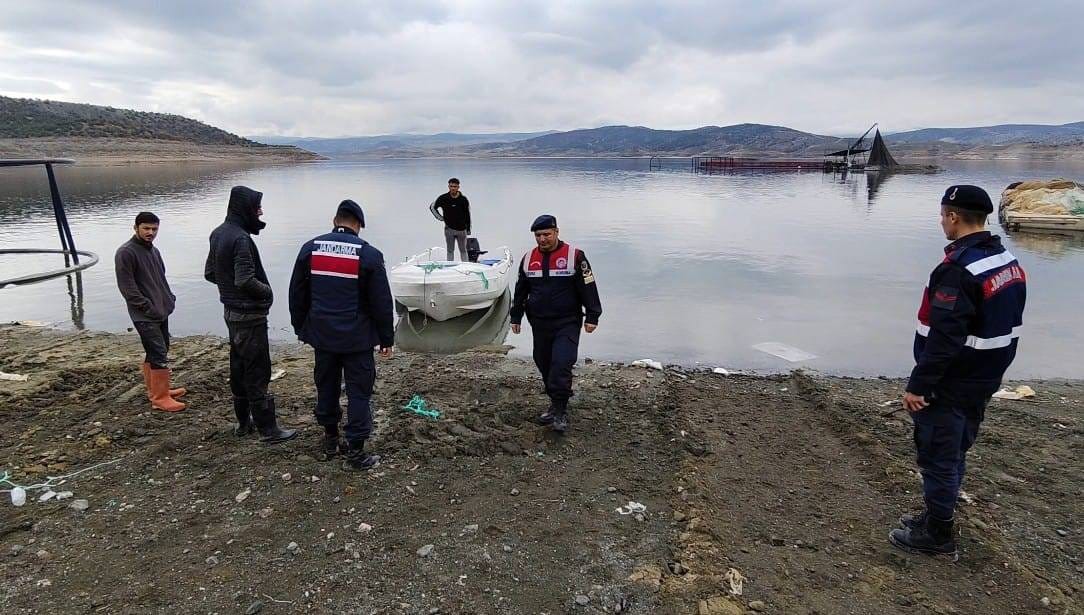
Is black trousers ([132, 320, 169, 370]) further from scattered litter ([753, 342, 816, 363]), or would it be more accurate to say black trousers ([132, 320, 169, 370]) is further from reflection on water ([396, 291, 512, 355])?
scattered litter ([753, 342, 816, 363])

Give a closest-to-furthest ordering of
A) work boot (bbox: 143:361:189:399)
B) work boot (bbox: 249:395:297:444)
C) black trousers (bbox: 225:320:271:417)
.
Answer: black trousers (bbox: 225:320:271:417)
work boot (bbox: 249:395:297:444)
work boot (bbox: 143:361:189:399)

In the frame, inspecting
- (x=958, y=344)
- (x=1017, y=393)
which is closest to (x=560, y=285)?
(x=958, y=344)

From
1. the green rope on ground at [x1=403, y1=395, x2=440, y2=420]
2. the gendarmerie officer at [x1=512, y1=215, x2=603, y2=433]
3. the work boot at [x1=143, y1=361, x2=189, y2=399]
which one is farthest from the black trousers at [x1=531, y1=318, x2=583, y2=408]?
the work boot at [x1=143, y1=361, x2=189, y2=399]

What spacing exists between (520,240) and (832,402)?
522 inches

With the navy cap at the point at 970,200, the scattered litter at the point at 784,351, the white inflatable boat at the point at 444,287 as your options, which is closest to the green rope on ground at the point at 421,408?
the white inflatable boat at the point at 444,287

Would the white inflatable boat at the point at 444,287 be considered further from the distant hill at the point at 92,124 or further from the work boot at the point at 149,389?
the distant hill at the point at 92,124

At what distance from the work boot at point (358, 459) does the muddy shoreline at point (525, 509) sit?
86mm

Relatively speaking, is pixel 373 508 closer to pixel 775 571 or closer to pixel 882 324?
pixel 775 571

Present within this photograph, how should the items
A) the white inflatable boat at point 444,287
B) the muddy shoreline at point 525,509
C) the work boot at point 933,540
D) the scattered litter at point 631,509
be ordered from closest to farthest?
the muddy shoreline at point 525,509
the work boot at point 933,540
the scattered litter at point 631,509
the white inflatable boat at point 444,287

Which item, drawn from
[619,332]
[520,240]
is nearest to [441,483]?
[619,332]

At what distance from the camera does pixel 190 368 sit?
23.0 ft

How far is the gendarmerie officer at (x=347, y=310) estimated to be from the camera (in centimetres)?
432

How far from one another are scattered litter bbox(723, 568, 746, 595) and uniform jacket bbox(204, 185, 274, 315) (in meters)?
3.55

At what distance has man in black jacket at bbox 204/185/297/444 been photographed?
15.0 ft
